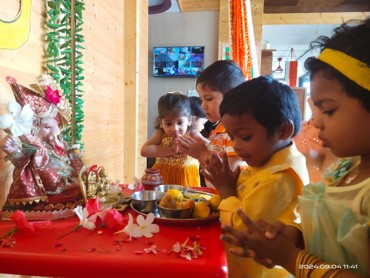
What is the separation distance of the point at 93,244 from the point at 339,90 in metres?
0.59

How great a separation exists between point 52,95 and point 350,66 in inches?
32.1

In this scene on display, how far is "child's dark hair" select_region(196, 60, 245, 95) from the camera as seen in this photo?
127 cm

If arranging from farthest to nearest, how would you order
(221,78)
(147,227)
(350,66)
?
(221,78)
(147,227)
(350,66)

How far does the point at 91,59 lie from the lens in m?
1.73

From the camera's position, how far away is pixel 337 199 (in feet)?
1.91

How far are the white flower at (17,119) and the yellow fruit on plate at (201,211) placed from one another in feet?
1.68

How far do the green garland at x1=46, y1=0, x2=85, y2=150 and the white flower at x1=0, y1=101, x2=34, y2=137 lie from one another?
0.41m

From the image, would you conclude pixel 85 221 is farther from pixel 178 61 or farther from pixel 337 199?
pixel 178 61

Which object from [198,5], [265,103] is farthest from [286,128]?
[198,5]

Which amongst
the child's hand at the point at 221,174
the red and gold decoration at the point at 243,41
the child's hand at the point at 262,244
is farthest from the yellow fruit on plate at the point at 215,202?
the red and gold decoration at the point at 243,41

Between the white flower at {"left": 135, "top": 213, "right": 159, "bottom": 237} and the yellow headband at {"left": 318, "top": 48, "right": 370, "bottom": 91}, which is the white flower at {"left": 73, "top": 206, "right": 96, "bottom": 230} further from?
the yellow headband at {"left": 318, "top": 48, "right": 370, "bottom": 91}

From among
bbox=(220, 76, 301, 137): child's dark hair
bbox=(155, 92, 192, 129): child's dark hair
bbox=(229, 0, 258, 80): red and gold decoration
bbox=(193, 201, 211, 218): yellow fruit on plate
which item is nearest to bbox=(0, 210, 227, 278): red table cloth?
bbox=(193, 201, 211, 218): yellow fruit on plate

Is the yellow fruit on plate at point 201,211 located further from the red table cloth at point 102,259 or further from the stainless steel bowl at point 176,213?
the red table cloth at point 102,259

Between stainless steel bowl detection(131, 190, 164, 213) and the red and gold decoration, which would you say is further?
the red and gold decoration
